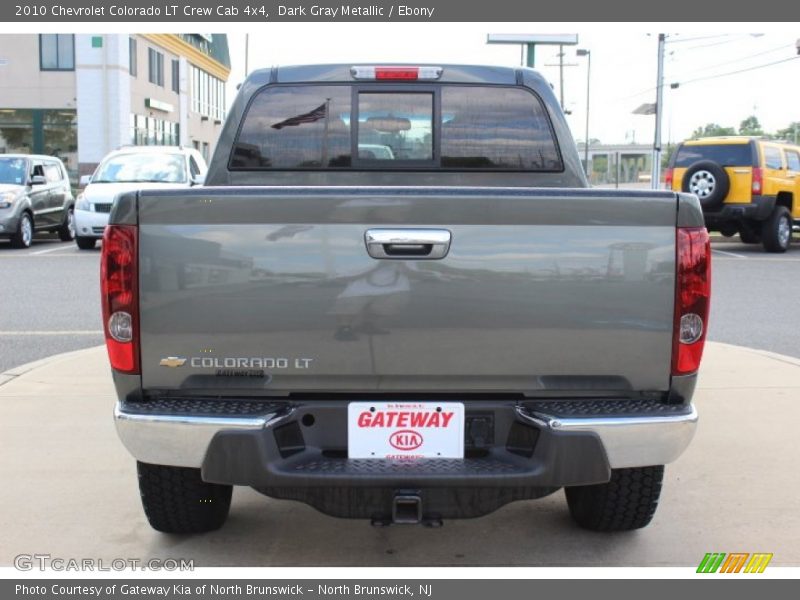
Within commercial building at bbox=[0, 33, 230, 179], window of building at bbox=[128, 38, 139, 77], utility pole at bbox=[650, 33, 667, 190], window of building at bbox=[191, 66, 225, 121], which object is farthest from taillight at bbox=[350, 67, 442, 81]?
window of building at bbox=[191, 66, 225, 121]

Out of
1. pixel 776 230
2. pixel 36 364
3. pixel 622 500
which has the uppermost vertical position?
pixel 776 230

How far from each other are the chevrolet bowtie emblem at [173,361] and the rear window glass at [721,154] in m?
15.3

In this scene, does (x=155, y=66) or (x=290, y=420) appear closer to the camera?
(x=290, y=420)

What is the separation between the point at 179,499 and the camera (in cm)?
362

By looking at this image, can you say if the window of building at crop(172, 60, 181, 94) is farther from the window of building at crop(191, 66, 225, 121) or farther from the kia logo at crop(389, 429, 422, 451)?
the kia logo at crop(389, 429, 422, 451)

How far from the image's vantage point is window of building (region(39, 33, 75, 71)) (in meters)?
36.2

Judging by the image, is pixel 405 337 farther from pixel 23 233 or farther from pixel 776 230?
pixel 776 230

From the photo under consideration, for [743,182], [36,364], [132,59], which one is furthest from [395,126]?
[132,59]

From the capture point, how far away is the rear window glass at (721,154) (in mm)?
16453

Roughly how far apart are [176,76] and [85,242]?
104 ft

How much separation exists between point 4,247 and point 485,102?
1462cm

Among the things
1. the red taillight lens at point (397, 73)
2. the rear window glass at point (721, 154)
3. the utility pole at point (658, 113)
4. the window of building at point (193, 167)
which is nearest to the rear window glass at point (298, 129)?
the red taillight lens at point (397, 73)

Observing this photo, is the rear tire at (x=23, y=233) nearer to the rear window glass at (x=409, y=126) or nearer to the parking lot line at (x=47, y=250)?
the parking lot line at (x=47, y=250)
